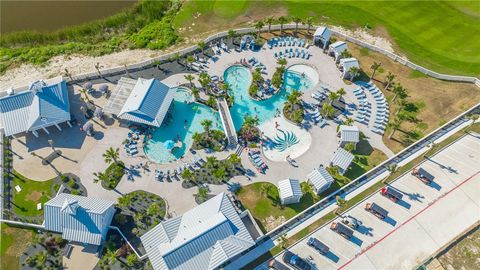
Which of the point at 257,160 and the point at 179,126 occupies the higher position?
the point at 257,160

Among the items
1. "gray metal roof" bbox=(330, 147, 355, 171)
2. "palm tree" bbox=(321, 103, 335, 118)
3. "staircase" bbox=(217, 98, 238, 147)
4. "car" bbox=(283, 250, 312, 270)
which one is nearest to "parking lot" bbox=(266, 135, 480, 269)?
"car" bbox=(283, 250, 312, 270)

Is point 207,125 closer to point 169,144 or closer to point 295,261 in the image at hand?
point 169,144

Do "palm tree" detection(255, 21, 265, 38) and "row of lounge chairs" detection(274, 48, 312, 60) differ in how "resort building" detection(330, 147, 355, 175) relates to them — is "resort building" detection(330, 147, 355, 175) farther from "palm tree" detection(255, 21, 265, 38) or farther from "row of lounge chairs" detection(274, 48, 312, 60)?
"palm tree" detection(255, 21, 265, 38)

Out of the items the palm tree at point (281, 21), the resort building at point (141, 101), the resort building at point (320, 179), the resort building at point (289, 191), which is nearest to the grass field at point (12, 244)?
the resort building at point (141, 101)

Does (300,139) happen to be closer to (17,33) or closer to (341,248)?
(341,248)

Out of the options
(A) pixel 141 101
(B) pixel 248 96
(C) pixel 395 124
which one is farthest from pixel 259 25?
(C) pixel 395 124

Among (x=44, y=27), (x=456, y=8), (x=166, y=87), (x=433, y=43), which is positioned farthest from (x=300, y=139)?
(x=44, y=27)
